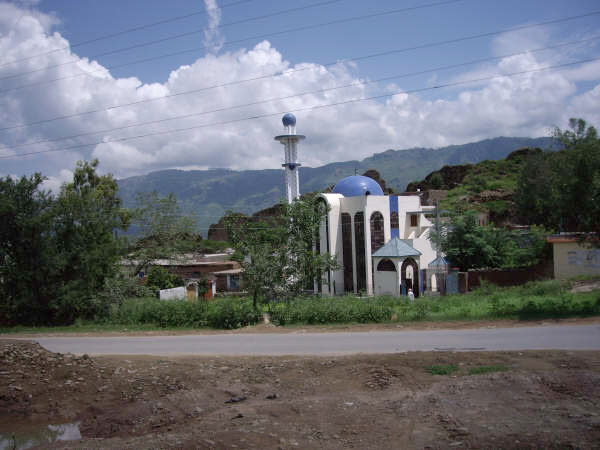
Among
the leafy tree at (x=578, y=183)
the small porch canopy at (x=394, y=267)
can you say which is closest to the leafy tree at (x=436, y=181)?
the small porch canopy at (x=394, y=267)

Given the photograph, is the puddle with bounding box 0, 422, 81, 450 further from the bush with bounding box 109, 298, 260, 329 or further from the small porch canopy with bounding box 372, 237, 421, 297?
the small porch canopy with bounding box 372, 237, 421, 297

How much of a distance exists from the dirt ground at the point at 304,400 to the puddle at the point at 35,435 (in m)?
0.06

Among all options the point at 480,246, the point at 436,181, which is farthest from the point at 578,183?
the point at 436,181

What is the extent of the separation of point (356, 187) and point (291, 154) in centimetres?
966

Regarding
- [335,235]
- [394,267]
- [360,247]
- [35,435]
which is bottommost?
[35,435]

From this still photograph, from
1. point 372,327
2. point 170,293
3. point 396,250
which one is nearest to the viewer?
point 372,327

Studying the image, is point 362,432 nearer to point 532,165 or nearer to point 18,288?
point 18,288

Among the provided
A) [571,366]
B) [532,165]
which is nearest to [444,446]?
[571,366]

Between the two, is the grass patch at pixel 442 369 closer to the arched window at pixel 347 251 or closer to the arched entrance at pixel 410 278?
the arched entrance at pixel 410 278

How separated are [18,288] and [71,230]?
11.6 ft

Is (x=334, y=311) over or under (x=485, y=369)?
over

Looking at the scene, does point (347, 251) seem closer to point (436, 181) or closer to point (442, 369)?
point (442, 369)

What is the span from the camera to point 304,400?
29.3 feet

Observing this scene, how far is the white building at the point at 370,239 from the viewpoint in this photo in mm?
36906
